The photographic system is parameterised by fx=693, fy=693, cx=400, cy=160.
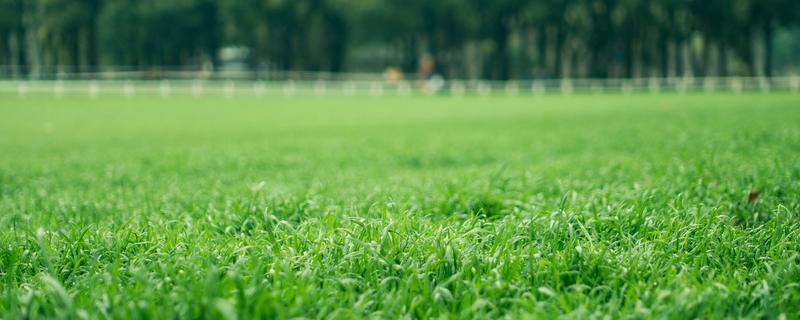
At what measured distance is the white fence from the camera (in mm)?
41406

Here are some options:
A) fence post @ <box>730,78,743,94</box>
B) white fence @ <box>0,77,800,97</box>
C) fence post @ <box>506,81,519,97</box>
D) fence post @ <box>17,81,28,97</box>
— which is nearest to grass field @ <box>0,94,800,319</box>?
fence post @ <box>17,81,28,97</box>

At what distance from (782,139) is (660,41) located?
183 ft

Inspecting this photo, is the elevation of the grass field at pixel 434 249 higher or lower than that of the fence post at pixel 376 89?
lower

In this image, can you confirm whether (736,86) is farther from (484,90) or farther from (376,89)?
(376,89)

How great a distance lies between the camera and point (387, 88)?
49.4 m

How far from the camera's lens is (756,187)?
413 cm

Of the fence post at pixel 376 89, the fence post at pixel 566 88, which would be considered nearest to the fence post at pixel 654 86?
the fence post at pixel 566 88

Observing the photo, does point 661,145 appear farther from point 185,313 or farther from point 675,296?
point 185,313

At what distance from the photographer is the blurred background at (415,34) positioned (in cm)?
5681

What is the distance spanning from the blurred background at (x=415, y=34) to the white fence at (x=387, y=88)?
12.5ft

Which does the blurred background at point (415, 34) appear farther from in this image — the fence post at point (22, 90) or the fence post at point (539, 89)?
the fence post at point (22, 90)

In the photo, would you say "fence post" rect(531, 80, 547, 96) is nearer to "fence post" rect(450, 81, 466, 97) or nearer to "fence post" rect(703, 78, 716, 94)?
"fence post" rect(450, 81, 466, 97)

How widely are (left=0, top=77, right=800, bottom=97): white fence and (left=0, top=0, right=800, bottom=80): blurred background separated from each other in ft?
12.5

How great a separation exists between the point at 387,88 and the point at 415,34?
2461cm
